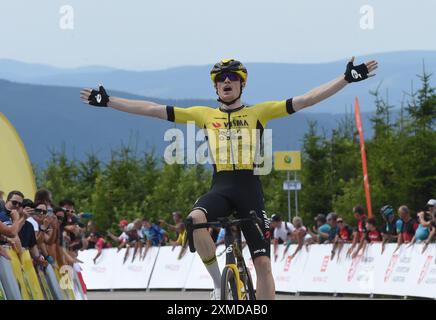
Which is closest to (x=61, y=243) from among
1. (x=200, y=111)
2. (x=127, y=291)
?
(x=200, y=111)

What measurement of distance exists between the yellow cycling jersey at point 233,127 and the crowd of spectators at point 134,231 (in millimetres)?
2232

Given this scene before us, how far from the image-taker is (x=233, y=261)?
893 centimetres

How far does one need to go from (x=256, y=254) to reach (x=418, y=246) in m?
11.3

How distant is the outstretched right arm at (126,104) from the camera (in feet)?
31.7

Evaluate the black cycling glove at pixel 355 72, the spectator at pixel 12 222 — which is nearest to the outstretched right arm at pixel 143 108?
the black cycling glove at pixel 355 72

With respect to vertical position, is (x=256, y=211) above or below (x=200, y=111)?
below

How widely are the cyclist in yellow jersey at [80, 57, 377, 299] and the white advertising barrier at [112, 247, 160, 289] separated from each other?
19574 mm

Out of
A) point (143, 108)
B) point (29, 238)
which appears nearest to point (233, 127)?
point (143, 108)

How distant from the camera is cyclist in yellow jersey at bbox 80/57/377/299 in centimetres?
929

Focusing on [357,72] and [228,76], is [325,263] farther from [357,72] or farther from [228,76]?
[228,76]

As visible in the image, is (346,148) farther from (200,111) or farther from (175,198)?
(200,111)

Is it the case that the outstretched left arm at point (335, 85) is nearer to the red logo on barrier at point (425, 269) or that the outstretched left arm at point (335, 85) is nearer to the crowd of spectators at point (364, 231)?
the crowd of spectators at point (364, 231)
